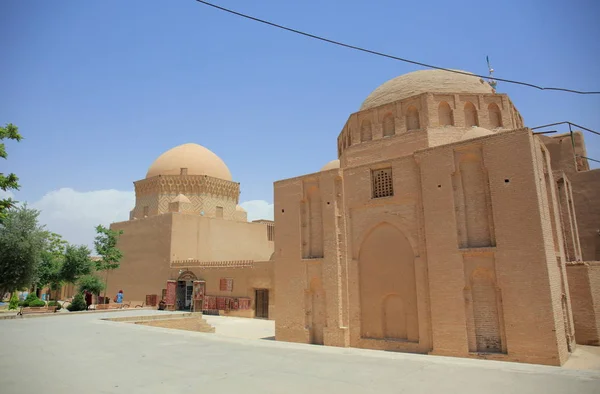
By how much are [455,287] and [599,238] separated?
974cm

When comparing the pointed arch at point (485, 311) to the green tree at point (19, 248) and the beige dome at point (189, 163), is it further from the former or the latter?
the beige dome at point (189, 163)

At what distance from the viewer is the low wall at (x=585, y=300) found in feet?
41.8

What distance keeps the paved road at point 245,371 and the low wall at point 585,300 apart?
24.2ft

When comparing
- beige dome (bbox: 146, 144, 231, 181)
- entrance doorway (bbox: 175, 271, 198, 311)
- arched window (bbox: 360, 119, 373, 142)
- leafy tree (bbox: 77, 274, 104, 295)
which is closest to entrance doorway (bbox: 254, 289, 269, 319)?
entrance doorway (bbox: 175, 271, 198, 311)

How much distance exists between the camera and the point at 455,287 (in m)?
11.5

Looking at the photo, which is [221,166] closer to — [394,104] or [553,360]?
[394,104]

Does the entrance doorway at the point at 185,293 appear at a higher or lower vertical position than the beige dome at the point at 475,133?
lower

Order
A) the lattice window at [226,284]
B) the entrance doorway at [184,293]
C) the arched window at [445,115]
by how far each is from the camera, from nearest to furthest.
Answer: the arched window at [445,115], the lattice window at [226,284], the entrance doorway at [184,293]

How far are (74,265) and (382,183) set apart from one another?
20.8m

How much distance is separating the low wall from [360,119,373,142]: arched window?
8900 mm

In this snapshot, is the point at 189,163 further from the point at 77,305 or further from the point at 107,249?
the point at 77,305

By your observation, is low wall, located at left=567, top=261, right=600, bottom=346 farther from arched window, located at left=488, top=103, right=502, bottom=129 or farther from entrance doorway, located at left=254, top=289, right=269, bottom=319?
entrance doorway, located at left=254, top=289, right=269, bottom=319

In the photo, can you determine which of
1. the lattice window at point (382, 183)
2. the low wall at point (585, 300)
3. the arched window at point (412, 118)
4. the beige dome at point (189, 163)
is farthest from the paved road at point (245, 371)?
the beige dome at point (189, 163)

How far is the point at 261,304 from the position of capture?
22984mm
